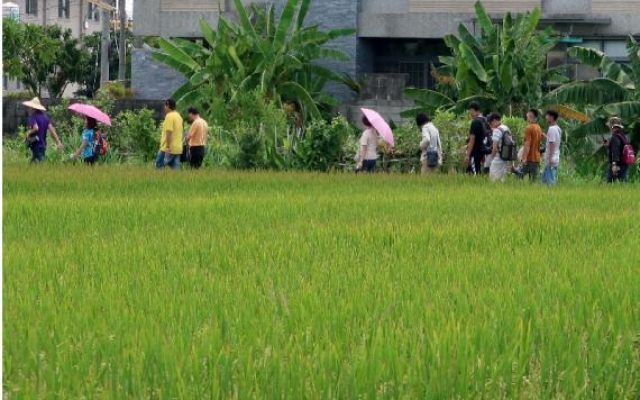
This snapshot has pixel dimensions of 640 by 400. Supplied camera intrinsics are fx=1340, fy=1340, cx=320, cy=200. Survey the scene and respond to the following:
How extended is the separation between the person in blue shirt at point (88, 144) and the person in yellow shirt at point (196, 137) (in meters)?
1.67

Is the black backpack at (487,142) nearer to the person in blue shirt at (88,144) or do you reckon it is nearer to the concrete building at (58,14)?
the person in blue shirt at (88,144)

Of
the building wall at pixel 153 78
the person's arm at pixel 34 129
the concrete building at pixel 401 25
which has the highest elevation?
the concrete building at pixel 401 25

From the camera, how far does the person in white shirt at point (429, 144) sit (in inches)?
819

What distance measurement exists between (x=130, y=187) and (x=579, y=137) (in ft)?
39.7

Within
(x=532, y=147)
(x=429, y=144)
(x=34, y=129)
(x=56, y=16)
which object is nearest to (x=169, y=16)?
(x=34, y=129)

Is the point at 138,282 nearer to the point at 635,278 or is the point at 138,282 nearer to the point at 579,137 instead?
the point at 635,278

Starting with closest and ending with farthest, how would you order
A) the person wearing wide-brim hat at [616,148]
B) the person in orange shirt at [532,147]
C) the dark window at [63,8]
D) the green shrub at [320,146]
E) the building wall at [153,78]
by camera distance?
the person in orange shirt at [532,147], the person wearing wide-brim hat at [616,148], the green shrub at [320,146], the building wall at [153,78], the dark window at [63,8]

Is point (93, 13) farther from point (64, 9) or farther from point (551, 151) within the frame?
point (551, 151)

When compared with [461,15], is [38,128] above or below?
below

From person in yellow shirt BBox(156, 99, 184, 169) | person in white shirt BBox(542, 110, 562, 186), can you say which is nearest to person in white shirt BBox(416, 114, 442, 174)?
person in white shirt BBox(542, 110, 562, 186)

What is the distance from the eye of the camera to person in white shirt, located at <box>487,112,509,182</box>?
763 inches

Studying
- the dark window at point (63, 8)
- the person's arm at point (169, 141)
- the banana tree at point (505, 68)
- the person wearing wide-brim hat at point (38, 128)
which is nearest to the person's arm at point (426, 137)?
the person's arm at point (169, 141)

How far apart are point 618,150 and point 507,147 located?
→ 2.81m

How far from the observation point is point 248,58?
33562mm
